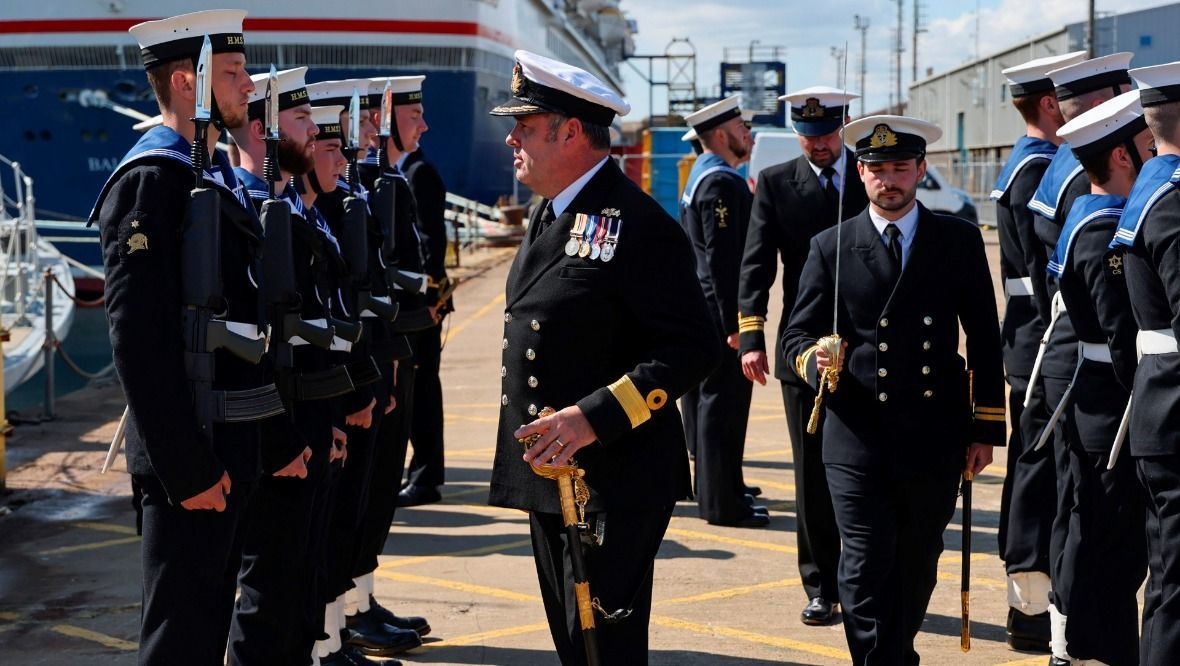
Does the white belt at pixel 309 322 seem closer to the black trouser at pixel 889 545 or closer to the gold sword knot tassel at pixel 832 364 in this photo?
the gold sword knot tassel at pixel 832 364

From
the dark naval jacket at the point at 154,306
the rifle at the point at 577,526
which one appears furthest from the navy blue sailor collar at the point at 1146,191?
the dark naval jacket at the point at 154,306

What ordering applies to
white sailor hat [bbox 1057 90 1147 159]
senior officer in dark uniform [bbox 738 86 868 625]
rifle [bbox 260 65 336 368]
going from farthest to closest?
senior officer in dark uniform [bbox 738 86 868 625] → white sailor hat [bbox 1057 90 1147 159] → rifle [bbox 260 65 336 368]

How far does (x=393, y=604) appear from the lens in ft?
21.6

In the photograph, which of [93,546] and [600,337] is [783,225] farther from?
[93,546]

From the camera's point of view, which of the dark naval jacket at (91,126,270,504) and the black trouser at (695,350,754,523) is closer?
the dark naval jacket at (91,126,270,504)

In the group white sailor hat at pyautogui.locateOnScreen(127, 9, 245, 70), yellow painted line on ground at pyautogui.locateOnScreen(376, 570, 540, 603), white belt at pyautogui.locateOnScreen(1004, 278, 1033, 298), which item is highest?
white sailor hat at pyautogui.locateOnScreen(127, 9, 245, 70)

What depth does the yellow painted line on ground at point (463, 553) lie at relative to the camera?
738 cm

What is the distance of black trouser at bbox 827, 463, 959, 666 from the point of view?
4.88 meters

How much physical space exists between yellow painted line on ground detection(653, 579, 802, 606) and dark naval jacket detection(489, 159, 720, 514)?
281cm

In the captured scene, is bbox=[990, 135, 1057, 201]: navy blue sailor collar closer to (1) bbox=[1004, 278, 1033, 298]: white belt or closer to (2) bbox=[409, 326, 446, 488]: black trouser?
(1) bbox=[1004, 278, 1033, 298]: white belt

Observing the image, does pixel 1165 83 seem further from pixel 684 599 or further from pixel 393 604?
pixel 393 604

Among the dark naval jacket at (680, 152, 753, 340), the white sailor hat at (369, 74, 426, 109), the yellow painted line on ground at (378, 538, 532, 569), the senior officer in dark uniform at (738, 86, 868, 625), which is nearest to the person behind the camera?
the senior officer in dark uniform at (738, 86, 868, 625)

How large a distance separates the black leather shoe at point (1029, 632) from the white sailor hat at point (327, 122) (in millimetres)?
3324

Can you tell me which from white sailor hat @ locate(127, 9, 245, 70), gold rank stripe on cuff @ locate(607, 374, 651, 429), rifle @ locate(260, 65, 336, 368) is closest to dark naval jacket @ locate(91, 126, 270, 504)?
white sailor hat @ locate(127, 9, 245, 70)
